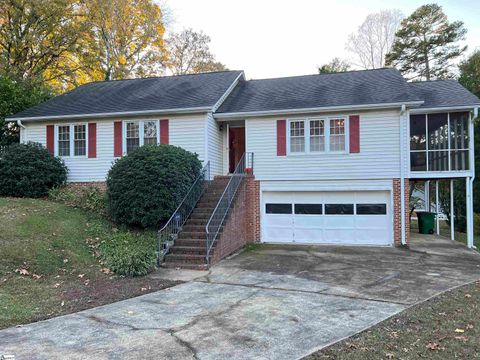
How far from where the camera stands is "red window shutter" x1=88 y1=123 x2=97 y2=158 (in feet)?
48.2

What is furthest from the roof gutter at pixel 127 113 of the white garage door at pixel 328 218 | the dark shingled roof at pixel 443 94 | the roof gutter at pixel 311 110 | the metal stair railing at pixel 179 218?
the dark shingled roof at pixel 443 94

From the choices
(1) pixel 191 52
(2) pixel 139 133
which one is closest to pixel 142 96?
(2) pixel 139 133

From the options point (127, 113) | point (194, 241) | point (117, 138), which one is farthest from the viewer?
point (117, 138)

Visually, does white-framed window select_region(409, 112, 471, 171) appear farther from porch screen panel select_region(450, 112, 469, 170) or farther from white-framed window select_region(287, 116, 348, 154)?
white-framed window select_region(287, 116, 348, 154)

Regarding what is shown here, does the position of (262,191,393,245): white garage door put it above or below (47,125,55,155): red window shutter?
→ below

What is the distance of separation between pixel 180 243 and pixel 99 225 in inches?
113

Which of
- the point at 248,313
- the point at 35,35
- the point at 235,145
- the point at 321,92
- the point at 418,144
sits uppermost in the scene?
the point at 35,35

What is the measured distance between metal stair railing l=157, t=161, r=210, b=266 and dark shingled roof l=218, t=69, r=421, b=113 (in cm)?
341

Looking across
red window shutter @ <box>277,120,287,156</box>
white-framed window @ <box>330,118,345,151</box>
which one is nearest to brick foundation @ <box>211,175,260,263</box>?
red window shutter @ <box>277,120,287,156</box>

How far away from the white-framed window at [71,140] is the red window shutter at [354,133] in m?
10.5

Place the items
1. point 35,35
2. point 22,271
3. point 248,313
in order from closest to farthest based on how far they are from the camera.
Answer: point 248,313 → point 22,271 → point 35,35

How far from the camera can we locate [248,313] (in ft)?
19.2

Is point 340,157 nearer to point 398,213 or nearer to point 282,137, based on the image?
point 282,137

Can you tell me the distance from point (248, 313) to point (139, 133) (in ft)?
33.6
